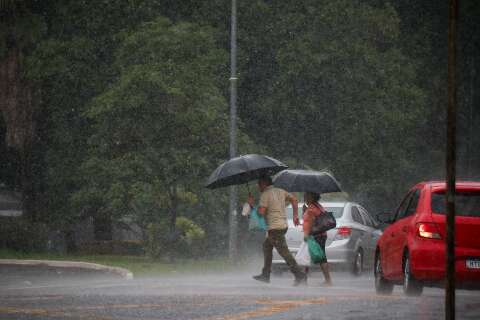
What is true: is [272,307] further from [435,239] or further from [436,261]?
[435,239]

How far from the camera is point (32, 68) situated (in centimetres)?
3275

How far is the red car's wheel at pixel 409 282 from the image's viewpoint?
15.3 m

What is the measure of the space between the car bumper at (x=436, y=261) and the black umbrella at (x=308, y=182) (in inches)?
192

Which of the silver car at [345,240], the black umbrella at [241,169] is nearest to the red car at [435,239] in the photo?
the black umbrella at [241,169]

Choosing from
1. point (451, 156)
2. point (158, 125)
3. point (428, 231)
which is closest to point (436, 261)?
point (428, 231)

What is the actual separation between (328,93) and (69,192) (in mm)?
8689

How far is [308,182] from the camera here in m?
20.2

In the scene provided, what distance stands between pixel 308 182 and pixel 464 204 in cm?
521

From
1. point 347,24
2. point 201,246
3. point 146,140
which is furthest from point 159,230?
point 347,24

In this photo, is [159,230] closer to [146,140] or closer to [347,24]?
[146,140]

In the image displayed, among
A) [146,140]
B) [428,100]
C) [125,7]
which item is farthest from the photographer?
[428,100]

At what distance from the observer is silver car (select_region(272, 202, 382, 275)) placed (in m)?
22.9

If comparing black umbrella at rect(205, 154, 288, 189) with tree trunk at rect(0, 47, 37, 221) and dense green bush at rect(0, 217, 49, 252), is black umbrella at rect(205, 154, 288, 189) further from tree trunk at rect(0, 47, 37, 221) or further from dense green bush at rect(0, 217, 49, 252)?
tree trunk at rect(0, 47, 37, 221)

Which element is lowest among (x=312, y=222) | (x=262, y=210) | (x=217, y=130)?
(x=312, y=222)
